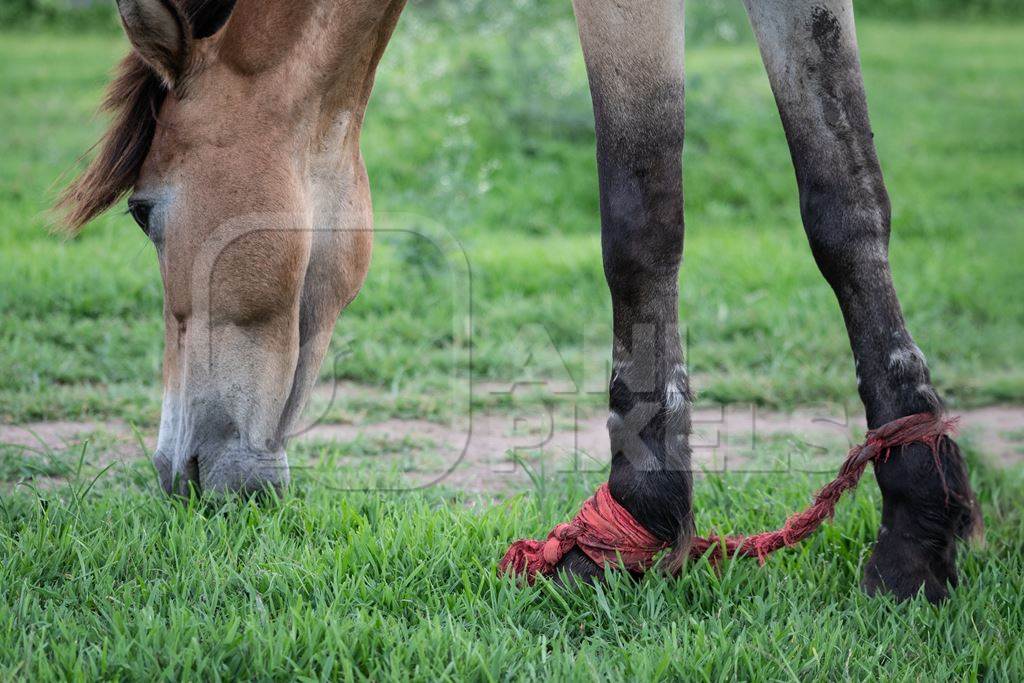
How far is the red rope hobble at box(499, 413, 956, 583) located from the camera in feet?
7.26

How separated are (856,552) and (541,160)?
16.9ft

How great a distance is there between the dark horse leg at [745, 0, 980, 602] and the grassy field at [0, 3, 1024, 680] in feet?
0.48

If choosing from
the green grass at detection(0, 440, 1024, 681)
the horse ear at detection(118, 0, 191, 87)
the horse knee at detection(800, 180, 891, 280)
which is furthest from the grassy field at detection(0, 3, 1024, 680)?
the horse knee at detection(800, 180, 891, 280)

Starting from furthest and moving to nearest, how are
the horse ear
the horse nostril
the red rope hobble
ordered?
1. the horse nostril
2. the horse ear
3. the red rope hobble

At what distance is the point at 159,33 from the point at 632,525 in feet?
5.36

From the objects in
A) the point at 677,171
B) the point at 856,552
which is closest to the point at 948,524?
the point at 856,552

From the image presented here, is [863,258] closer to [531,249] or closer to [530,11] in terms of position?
[531,249]

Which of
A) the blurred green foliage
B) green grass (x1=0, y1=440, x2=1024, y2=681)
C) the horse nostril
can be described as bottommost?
green grass (x1=0, y1=440, x2=1024, y2=681)

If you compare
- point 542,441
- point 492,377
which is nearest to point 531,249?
point 492,377

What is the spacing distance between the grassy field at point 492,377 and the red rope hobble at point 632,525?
0.07m

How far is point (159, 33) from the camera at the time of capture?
2.50 m

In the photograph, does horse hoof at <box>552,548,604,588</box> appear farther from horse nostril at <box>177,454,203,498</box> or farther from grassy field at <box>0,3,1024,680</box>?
horse nostril at <box>177,454,203,498</box>

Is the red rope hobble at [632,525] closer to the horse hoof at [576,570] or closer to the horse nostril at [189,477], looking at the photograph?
the horse hoof at [576,570]

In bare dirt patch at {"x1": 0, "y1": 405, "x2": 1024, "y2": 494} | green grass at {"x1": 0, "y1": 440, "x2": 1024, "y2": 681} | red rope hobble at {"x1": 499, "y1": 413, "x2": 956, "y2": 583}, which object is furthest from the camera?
bare dirt patch at {"x1": 0, "y1": 405, "x2": 1024, "y2": 494}
